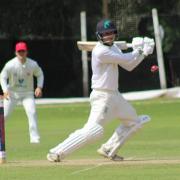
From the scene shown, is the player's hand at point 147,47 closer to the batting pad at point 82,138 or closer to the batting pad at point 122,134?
the batting pad at point 122,134

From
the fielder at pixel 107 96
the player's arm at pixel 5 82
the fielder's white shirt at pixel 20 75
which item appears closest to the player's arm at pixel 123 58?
the fielder at pixel 107 96

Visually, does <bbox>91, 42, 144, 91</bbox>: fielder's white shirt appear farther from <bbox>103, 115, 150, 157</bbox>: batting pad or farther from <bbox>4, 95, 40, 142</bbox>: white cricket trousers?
<bbox>4, 95, 40, 142</bbox>: white cricket trousers

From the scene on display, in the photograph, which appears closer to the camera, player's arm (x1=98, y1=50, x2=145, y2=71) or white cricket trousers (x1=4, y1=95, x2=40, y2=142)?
player's arm (x1=98, y1=50, x2=145, y2=71)

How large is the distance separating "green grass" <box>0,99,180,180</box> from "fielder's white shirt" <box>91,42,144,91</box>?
1272mm

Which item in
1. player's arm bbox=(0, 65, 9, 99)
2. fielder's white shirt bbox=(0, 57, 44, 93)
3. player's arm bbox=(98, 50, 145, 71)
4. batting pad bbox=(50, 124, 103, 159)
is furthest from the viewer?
fielder's white shirt bbox=(0, 57, 44, 93)

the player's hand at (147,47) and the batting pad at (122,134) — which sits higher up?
the player's hand at (147,47)

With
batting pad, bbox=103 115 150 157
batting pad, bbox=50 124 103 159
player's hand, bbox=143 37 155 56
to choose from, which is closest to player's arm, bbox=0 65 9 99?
batting pad, bbox=103 115 150 157

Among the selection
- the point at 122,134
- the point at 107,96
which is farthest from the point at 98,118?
the point at 122,134

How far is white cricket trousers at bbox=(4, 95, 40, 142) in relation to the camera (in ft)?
54.7

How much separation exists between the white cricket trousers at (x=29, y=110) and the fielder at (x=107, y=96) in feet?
14.8

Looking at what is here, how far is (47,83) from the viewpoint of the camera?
3438 centimetres

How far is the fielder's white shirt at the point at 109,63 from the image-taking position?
12008 mm

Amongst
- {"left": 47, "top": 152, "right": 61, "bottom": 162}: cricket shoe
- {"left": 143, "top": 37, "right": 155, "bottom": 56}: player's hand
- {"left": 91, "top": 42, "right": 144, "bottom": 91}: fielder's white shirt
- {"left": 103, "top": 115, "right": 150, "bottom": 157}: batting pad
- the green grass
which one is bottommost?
the green grass

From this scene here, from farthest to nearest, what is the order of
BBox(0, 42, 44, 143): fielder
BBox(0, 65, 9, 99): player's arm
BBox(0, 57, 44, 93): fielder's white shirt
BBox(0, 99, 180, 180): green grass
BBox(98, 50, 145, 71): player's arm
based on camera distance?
BBox(0, 57, 44, 93): fielder's white shirt < BBox(0, 42, 44, 143): fielder < BBox(0, 65, 9, 99): player's arm < BBox(98, 50, 145, 71): player's arm < BBox(0, 99, 180, 180): green grass
